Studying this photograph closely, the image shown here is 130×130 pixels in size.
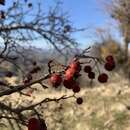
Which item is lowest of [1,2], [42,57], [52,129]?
[52,129]

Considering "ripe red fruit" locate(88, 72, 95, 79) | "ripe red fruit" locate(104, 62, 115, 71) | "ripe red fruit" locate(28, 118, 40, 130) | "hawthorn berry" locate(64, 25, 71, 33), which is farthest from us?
"hawthorn berry" locate(64, 25, 71, 33)

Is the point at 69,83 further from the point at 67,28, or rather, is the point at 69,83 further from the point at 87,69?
the point at 67,28

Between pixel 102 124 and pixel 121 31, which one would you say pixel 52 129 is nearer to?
pixel 102 124

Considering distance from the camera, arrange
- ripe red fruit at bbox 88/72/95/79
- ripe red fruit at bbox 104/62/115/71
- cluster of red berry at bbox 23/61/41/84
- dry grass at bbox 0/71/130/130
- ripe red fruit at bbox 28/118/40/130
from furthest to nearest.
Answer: dry grass at bbox 0/71/130/130, cluster of red berry at bbox 23/61/41/84, ripe red fruit at bbox 88/72/95/79, ripe red fruit at bbox 104/62/115/71, ripe red fruit at bbox 28/118/40/130

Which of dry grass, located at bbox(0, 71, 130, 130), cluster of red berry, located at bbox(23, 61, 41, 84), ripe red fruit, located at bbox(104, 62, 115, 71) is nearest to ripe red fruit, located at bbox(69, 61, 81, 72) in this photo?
ripe red fruit, located at bbox(104, 62, 115, 71)

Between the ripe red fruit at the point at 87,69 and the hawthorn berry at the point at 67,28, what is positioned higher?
the hawthorn berry at the point at 67,28

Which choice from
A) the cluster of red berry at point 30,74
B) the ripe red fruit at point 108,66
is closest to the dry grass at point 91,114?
the cluster of red berry at point 30,74

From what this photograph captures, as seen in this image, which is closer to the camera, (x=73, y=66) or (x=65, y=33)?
(x=73, y=66)

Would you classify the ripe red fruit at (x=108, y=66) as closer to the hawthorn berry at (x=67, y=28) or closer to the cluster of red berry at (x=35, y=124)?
the cluster of red berry at (x=35, y=124)

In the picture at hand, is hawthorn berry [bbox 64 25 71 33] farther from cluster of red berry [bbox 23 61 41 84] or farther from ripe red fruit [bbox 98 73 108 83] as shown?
ripe red fruit [bbox 98 73 108 83]

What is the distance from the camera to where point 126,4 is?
2203cm

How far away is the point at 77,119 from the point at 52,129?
1249mm

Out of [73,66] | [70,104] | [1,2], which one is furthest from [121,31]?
[73,66]

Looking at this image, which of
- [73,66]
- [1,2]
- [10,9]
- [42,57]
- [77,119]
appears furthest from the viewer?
[42,57]
